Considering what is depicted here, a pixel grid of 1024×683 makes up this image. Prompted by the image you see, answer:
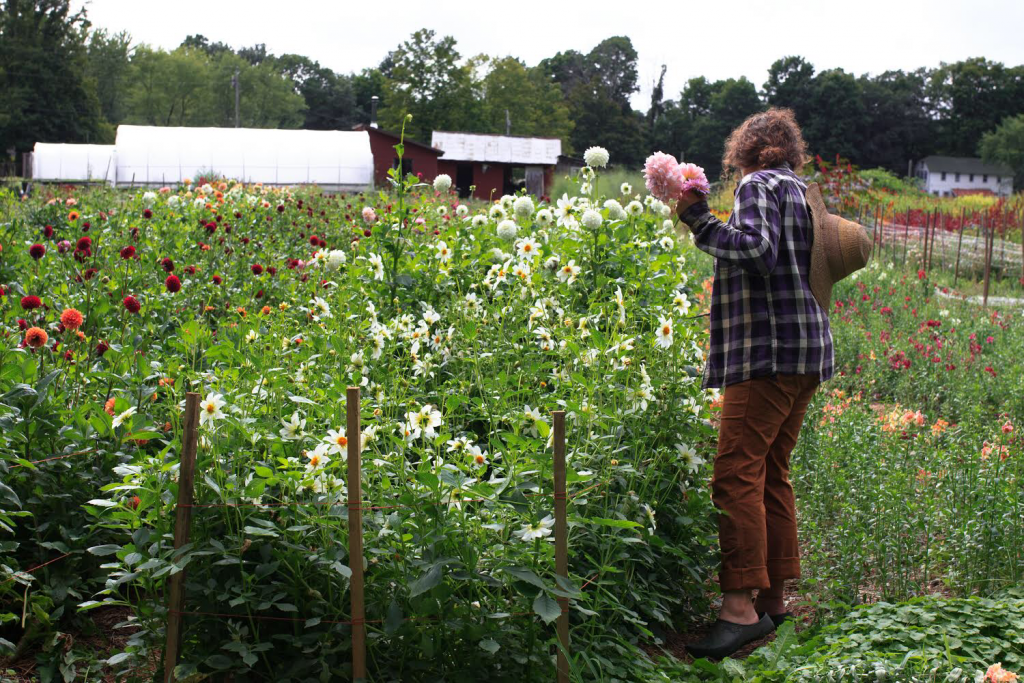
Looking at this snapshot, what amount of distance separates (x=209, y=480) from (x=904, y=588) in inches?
101

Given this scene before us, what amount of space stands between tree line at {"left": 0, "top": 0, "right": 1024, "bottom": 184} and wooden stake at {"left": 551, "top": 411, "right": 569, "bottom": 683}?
45.9 meters

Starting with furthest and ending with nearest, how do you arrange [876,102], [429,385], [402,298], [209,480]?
[876,102] → [402,298] → [429,385] → [209,480]

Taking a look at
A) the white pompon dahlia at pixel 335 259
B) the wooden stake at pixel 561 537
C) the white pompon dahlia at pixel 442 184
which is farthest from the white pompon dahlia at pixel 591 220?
the wooden stake at pixel 561 537

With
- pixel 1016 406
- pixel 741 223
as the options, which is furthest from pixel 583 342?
pixel 1016 406

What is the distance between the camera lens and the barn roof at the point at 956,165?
7044 cm

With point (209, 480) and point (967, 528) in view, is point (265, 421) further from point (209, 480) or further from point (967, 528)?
point (967, 528)

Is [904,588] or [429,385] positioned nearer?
[904,588]

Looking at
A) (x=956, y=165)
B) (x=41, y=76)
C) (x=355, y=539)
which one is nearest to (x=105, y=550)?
(x=355, y=539)

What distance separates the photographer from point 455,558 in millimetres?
2213

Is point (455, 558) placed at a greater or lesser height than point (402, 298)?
lesser

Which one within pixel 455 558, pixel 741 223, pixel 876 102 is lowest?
pixel 455 558

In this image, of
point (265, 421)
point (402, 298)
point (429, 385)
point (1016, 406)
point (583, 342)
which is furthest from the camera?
point (1016, 406)

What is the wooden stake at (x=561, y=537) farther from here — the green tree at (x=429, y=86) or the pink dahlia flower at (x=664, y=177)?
the green tree at (x=429, y=86)

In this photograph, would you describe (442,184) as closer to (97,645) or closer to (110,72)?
(97,645)
